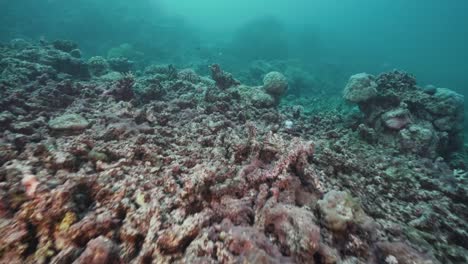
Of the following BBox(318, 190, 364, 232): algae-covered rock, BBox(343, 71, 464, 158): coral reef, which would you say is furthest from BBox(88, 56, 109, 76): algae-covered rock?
BBox(318, 190, 364, 232): algae-covered rock

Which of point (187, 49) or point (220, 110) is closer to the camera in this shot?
point (220, 110)

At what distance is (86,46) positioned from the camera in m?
23.8

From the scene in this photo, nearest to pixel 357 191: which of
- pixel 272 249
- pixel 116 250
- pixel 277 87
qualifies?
pixel 272 249

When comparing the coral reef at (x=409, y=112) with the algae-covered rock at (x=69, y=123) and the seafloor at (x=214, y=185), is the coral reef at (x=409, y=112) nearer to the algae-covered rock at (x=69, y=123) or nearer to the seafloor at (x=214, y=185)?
the seafloor at (x=214, y=185)

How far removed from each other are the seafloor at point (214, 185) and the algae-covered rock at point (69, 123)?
21 mm

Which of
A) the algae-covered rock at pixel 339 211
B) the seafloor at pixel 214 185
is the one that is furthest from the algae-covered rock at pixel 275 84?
the algae-covered rock at pixel 339 211

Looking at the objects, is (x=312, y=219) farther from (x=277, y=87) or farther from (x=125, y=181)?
(x=277, y=87)

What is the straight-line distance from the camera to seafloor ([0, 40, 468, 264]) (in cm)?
242

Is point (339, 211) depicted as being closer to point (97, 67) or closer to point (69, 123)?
point (69, 123)

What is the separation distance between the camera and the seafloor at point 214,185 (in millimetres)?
2416

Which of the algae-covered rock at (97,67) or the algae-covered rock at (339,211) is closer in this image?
the algae-covered rock at (339,211)

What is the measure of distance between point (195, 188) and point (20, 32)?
2804cm

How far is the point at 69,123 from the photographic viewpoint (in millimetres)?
4879

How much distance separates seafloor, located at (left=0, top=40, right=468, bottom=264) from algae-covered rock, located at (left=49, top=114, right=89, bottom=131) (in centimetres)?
2
